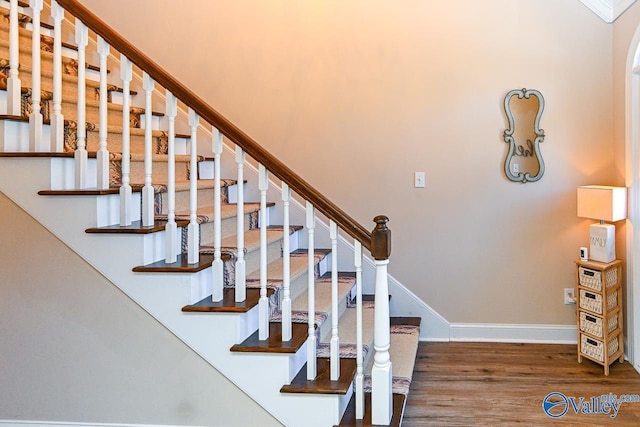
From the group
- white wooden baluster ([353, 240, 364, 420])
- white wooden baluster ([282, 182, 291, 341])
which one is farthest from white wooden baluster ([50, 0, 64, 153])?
white wooden baluster ([353, 240, 364, 420])

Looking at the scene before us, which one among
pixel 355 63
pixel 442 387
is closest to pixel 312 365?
pixel 442 387

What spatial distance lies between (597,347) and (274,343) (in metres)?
2.08

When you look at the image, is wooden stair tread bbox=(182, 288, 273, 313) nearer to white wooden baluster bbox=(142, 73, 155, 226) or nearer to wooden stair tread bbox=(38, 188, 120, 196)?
white wooden baluster bbox=(142, 73, 155, 226)

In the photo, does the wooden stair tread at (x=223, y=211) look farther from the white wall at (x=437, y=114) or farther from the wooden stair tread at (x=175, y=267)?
the white wall at (x=437, y=114)

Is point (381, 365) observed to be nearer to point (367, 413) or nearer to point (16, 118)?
point (367, 413)

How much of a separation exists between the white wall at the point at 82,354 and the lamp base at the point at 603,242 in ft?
7.73

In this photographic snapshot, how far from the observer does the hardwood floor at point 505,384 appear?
253 cm

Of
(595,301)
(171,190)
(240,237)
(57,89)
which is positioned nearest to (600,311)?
(595,301)

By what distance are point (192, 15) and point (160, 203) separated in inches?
72.0

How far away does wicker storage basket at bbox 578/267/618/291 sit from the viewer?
10.2ft

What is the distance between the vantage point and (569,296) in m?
3.58

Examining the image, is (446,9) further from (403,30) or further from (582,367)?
(582,367)

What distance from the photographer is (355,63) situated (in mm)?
3715

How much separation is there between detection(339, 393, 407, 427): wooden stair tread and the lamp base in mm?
1663
